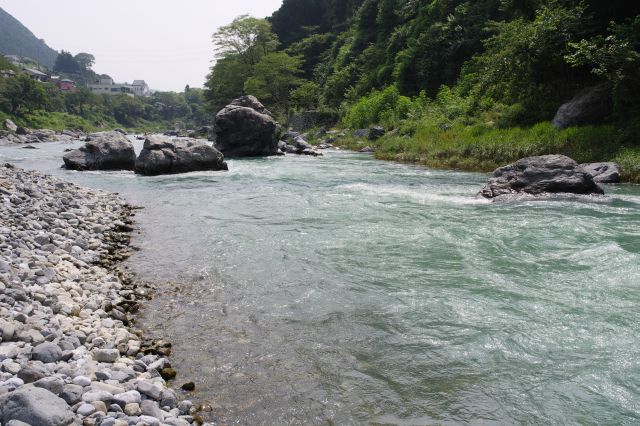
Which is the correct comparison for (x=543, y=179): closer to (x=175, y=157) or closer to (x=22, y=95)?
(x=175, y=157)

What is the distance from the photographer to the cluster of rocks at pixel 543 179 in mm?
13977

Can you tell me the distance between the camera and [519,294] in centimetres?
678

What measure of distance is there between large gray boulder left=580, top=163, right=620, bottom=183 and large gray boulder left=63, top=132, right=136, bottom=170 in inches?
822

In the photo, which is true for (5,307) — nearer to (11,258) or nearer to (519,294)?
(11,258)

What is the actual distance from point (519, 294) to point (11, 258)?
7627mm

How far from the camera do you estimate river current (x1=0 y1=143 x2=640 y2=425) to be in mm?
4477

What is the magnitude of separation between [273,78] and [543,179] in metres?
53.4

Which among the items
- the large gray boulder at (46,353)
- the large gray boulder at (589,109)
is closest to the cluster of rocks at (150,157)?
the large gray boulder at (589,109)

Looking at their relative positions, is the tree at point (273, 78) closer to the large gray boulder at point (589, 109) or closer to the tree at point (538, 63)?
the tree at point (538, 63)

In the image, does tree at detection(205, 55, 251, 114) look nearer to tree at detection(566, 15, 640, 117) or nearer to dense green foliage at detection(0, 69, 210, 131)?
dense green foliage at detection(0, 69, 210, 131)

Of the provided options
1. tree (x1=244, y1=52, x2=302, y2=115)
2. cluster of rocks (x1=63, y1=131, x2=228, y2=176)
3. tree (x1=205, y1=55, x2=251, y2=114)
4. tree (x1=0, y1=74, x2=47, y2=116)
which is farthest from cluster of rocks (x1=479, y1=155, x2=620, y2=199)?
tree (x1=0, y1=74, x2=47, y2=116)

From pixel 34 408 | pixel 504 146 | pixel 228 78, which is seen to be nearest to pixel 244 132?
pixel 504 146

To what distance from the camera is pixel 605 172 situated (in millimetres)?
16453

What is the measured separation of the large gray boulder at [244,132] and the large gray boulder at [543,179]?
20.9 m
